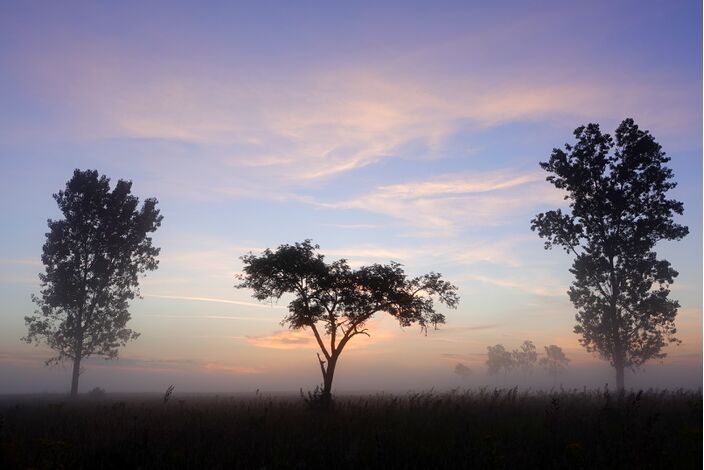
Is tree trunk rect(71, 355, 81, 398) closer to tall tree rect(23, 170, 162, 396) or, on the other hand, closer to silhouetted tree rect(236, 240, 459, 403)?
tall tree rect(23, 170, 162, 396)

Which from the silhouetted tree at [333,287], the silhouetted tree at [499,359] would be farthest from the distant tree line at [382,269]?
the silhouetted tree at [499,359]

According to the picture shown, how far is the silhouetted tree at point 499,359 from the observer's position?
633ft

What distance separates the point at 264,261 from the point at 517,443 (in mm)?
19325

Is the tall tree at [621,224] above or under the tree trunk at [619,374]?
above

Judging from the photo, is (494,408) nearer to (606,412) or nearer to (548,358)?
(606,412)

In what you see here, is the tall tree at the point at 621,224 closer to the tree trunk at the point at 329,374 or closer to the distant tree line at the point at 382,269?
the distant tree line at the point at 382,269

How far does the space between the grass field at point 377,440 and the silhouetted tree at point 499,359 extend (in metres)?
190

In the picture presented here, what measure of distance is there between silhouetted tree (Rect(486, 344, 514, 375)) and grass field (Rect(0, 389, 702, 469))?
18962 cm

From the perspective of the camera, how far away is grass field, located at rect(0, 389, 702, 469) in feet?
29.5

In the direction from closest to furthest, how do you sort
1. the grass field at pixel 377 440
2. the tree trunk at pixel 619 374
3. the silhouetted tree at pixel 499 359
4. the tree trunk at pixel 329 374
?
1. the grass field at pixel 377 440
2. the tree trunk at pixel 329 374
3. the tree trunk at pixel 619 374
4. the silhouetted tree at pixel 499 359

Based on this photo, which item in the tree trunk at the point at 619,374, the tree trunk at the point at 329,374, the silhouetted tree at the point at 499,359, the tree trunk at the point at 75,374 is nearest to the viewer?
the tree trunk at the point at 329,374

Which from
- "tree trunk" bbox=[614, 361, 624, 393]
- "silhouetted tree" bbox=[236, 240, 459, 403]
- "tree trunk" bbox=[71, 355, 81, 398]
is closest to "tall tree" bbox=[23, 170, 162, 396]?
"tree trunk" bbox=[71, 355, 81, 398]

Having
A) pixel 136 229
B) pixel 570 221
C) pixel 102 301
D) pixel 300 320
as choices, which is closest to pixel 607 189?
pixel 570 221

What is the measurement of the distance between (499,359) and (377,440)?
657 ft
